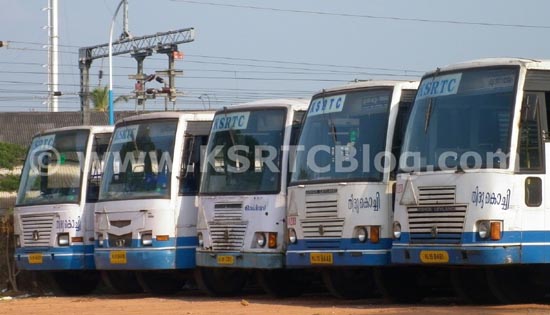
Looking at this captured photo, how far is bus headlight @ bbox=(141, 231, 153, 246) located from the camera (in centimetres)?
1980

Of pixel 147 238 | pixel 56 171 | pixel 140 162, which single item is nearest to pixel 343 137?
pixel 147 238

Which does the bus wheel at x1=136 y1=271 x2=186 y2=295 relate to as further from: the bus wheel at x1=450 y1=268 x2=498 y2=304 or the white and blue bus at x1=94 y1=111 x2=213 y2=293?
the bus wheel at x1=450 y1=268 x2=498 y2=304

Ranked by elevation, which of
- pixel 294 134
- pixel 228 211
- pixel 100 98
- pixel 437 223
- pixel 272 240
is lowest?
pixel 272 240

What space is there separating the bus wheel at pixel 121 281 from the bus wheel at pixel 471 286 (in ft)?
A: 25.3

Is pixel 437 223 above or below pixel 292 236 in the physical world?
above

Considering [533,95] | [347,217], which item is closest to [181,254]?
[347,217]

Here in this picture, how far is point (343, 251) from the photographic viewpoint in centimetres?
1652

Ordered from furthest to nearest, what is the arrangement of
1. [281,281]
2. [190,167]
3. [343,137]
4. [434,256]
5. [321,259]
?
[190,167], [281,281], [343,137], [321,259], [434,256]

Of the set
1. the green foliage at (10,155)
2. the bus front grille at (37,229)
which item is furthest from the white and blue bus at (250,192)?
the green foliage at (10,155)

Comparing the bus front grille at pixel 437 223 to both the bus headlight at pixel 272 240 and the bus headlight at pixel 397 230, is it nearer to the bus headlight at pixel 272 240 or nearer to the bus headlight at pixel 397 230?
the bus headlight at pixel 397 230

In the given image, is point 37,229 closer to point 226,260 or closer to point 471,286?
point 226,260

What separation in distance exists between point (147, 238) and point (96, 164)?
9.06 feet

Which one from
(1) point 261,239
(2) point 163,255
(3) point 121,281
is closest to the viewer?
(1) point 261,239

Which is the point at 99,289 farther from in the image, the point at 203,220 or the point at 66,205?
the point at 203,220
